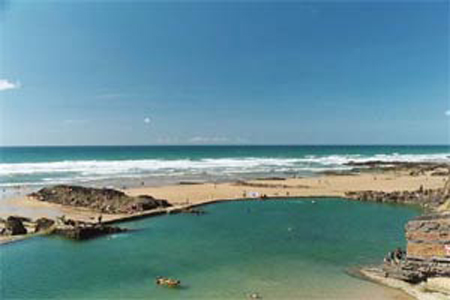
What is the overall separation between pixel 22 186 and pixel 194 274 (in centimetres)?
3474

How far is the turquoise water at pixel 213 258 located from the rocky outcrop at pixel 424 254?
1.36 m

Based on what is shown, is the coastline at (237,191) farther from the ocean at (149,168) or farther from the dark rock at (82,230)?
the ocean at (149,168)

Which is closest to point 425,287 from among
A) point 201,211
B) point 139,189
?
point 201,211

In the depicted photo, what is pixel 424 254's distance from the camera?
52.4ft

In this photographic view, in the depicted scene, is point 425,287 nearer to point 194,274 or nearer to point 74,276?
point 194,274

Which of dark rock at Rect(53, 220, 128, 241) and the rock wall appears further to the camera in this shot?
dark rock at Rect(53, 220, 128, 241)

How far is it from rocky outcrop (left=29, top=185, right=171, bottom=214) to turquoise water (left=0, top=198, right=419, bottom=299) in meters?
2.99

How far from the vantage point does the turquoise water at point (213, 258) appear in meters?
14.9

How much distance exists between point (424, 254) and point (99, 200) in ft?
74.6

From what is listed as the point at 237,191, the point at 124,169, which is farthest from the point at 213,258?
the point at 124,169

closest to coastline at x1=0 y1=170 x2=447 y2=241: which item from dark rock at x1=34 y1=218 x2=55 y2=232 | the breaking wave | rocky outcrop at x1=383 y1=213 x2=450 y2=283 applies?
dark rock at x1=34 y1=218 x2=55 y2=232

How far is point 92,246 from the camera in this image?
2108 centimetres

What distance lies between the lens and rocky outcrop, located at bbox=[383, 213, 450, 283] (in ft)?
50.2

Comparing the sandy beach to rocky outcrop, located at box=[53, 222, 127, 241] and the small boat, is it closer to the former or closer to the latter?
rocky outcrop, located at box=[53, 222, 127, 241]
